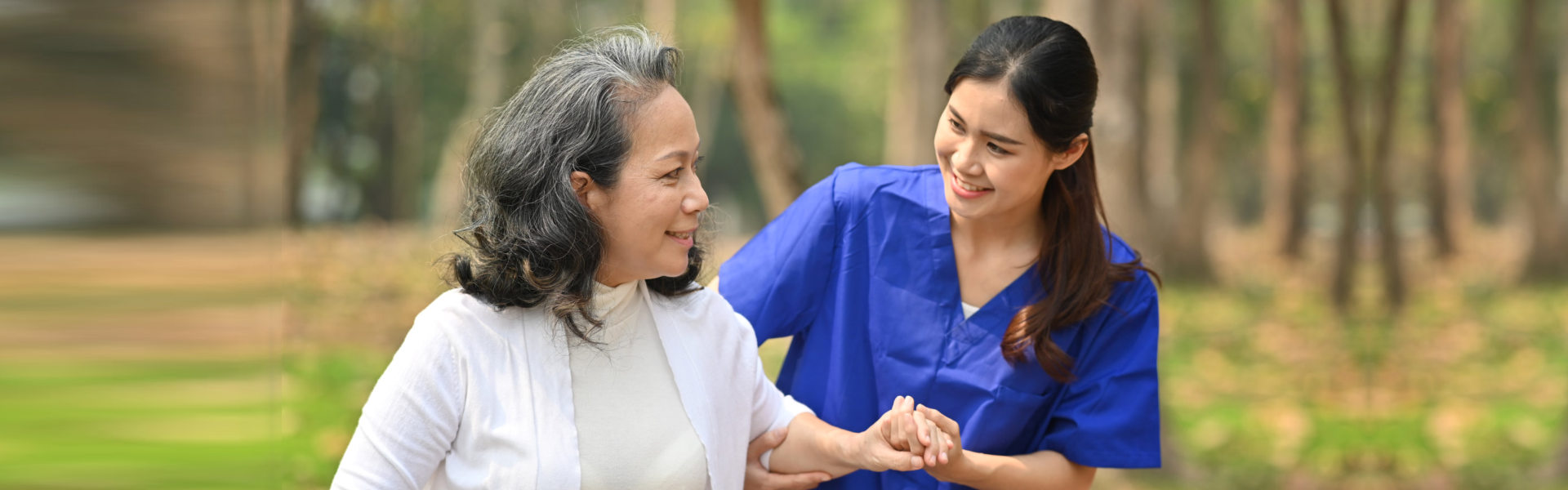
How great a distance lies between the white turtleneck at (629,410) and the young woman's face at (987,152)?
69cm

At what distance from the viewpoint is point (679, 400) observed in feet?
6.98

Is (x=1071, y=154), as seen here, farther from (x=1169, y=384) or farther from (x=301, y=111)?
(x=1169, y=384)

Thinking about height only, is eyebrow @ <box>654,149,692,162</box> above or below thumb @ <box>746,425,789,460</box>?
above

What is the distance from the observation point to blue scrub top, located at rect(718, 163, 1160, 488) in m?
2.54

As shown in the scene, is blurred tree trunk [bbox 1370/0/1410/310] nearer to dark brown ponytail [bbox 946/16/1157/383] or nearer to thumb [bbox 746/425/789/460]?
dark brown ponytail [bbox 946/16/1157/383]

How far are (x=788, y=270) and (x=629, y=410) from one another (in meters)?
0.66

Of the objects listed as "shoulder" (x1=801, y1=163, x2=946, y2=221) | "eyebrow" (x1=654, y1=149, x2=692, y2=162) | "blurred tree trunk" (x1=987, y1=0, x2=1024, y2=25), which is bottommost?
"shoulder" (x1=801, y1=163, x2=946, y2=221)

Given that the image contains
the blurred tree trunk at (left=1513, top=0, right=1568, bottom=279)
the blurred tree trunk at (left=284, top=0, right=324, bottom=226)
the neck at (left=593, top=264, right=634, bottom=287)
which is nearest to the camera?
the neck at (left=593, top=264, right=634, bottom=287)

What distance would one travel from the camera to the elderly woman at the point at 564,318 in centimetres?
194

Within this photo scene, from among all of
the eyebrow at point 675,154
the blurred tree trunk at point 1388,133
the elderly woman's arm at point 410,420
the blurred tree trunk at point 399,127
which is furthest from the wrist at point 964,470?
the blurred tree trunk at point 399,127

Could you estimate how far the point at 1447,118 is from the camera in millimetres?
12484

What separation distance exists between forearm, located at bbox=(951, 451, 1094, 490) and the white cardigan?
22.3 inches

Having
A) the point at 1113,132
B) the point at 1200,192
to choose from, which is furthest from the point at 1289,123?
the point at 1113,132

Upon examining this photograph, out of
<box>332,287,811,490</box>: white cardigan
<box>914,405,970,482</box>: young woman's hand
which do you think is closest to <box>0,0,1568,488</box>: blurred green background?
<box>332,287,811,490</box>: white cardigan
